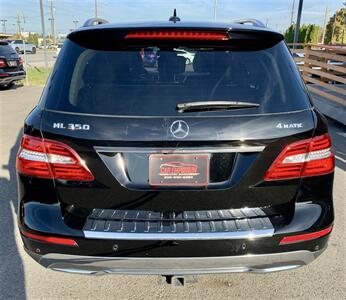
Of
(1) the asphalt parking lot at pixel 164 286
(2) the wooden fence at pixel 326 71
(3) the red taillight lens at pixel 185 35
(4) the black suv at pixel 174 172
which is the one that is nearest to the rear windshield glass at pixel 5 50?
(2) the wooden fence at pixel 326 71

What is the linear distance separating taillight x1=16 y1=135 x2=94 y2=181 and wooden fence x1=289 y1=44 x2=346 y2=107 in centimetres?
754

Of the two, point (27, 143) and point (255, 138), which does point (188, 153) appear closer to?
point (255, 138)

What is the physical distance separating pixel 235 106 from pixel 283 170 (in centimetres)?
45

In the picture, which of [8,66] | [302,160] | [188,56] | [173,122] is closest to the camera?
[173,122]

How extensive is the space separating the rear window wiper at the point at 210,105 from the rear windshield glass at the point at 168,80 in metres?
0.03

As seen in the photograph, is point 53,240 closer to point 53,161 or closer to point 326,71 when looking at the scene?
point 53,161

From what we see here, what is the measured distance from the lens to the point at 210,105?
2.10 metres

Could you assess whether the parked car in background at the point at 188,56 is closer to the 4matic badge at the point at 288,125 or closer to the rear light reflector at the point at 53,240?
the 4matic badge at the point at 288,125

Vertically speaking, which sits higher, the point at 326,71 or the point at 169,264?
the point at 169,264

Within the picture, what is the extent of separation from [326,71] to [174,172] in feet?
31.9

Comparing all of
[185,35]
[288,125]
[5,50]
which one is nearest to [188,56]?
[185,35]

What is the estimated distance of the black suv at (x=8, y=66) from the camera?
13656 millimetres

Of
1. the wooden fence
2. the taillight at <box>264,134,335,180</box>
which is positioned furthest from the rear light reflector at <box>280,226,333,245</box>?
the wooden fence

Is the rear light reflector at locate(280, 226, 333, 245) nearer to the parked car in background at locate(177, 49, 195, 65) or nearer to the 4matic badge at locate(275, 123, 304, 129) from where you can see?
the 4matic badge at locate(275, 123, 304, 129)
